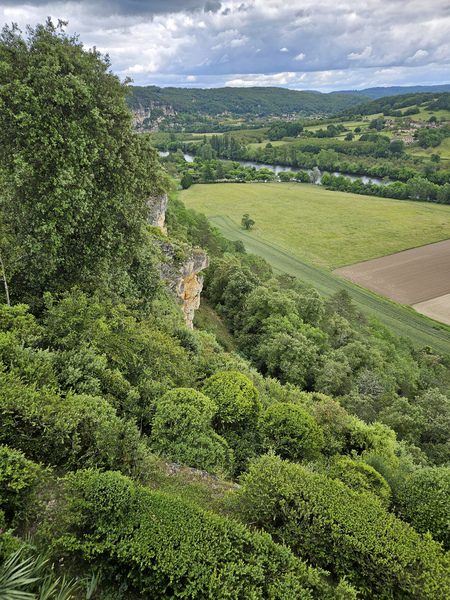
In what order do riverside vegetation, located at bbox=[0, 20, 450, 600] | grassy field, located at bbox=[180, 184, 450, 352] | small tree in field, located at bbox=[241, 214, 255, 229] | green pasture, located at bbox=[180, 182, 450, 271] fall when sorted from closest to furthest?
riverside vegetation, located at bbox=[0, 20, 450, 600] → grassy field, located at bbox=[180, 184, 450, 352] → green pasture, located at bbox=[180, 182, 450, 271] → small tree in field, located at bbox=[241, 214, 255, 229]

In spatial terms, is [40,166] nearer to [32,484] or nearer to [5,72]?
[5,72]

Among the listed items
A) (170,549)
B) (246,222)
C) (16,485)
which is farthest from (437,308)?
(16,485)

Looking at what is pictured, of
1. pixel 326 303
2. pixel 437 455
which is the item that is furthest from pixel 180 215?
pixel 437 455

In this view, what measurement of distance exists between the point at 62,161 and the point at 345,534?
60.3ft

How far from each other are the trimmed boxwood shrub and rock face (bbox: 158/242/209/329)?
1878 cm

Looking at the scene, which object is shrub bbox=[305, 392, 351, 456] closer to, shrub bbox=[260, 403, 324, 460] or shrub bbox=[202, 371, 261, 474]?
shrub bbox=[260, 403, 324, 460]

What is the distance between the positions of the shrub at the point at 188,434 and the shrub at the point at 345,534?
2.25 m

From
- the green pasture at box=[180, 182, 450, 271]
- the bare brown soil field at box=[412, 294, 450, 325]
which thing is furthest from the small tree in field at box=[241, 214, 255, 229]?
the bare brown soil field at box=[412, 294, 450, 325]

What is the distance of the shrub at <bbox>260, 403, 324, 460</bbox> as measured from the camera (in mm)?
15336

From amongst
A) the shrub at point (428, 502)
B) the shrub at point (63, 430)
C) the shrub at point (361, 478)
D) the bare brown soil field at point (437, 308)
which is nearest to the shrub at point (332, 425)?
the shrub at point (361, 478)

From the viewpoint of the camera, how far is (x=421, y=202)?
11750 cm

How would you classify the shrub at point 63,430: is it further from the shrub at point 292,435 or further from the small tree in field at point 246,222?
the small tree in field at point 246,222

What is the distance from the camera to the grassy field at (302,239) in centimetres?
5478

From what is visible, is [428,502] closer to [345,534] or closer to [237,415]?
[345,534]
